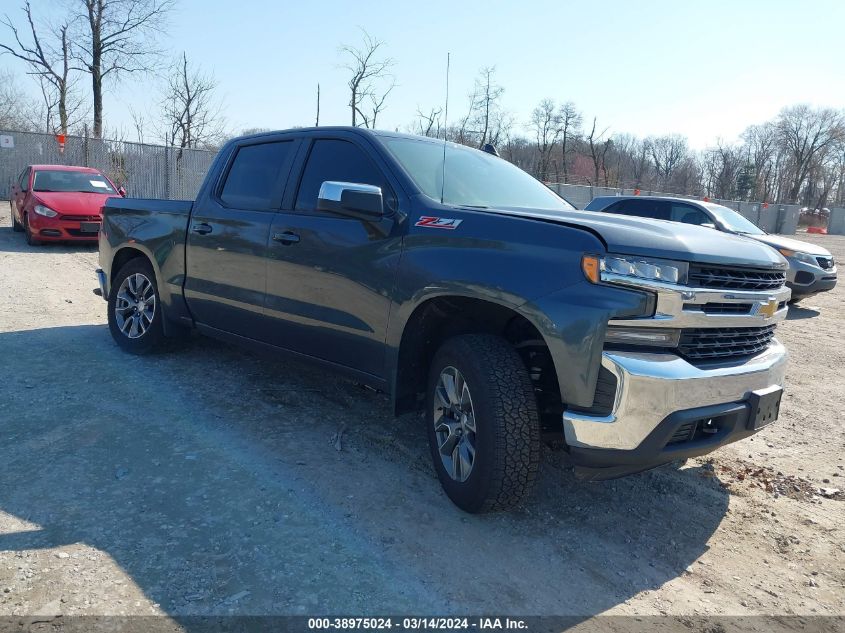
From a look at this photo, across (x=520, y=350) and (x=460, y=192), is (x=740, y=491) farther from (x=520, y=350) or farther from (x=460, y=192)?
(x=460, y=192)

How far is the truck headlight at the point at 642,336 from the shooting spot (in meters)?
2.64

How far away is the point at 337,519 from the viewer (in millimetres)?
3109

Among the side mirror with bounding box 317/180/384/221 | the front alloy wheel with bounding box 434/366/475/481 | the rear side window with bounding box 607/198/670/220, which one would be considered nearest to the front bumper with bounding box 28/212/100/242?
the rear side window with bounding box 607/198/670/220

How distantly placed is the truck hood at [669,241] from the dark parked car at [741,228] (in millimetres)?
6723

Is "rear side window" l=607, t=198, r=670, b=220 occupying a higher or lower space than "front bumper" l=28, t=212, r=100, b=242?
higher

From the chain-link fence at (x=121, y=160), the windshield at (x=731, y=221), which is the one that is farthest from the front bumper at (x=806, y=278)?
the chain-link fence at (x=121, y=160)

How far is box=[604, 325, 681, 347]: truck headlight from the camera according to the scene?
264 cm

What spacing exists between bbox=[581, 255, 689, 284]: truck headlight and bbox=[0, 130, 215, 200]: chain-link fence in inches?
884

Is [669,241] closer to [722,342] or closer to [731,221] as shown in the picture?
[722,342]

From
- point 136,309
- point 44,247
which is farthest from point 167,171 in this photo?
point 136,309

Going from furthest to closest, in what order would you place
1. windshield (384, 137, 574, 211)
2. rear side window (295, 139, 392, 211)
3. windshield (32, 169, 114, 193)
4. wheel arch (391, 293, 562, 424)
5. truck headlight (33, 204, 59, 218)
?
windshield (32, 169, 114, 193)
truck headlight (33, 204, 59, 218)
rear side window (295, 139, 392, 211)
windshield (384, 137, 574, 211)
wheel arch (391, 293, 562, 424)

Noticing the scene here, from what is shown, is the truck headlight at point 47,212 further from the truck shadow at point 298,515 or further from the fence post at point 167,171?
the fence post at point 167,171

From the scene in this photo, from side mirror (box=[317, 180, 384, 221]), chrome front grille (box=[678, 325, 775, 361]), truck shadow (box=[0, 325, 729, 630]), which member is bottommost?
truck shadow (box=[0, 325, 729, 630])

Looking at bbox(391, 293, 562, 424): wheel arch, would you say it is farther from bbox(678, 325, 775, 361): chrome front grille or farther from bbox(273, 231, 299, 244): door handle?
bbox(273, 231, 299, 244): door handle
